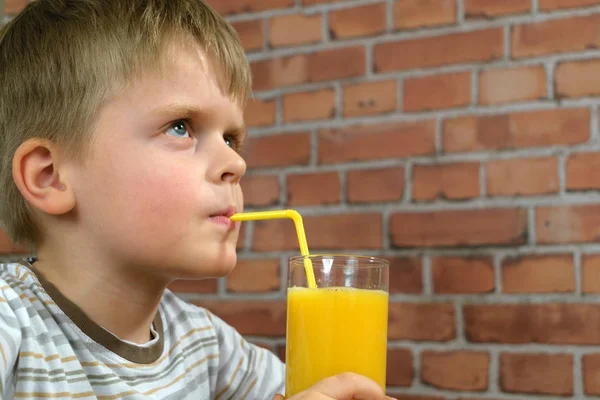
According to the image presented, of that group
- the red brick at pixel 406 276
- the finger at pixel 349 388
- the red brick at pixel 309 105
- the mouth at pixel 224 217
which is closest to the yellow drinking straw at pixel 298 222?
the mouth at pixel 224 217

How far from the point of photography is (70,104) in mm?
1076

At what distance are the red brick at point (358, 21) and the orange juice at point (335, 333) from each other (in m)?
0.95

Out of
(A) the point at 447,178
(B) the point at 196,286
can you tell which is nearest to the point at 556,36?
(A) the point at 447,178

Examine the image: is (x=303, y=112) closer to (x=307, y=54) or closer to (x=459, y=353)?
(x=307, y=54)

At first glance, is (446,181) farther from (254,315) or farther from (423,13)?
(254,315)

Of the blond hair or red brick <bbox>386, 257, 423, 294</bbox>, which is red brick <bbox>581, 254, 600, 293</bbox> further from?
the blond hair

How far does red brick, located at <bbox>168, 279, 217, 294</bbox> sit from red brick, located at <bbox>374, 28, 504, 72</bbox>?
715 millimetres

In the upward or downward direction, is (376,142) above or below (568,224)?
above

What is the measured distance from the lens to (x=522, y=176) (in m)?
1.56

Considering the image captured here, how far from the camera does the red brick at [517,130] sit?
154 cm

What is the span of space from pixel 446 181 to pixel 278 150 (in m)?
0.45

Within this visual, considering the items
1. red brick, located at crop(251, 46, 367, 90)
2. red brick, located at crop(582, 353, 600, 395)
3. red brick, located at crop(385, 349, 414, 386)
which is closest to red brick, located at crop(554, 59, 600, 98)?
red brick, located at crop(251, 46, 367, 90)

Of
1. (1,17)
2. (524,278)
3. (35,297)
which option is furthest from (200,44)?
(1,17)

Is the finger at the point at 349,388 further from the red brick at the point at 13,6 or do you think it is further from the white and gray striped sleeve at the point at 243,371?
the red brick at the point at 13,6
